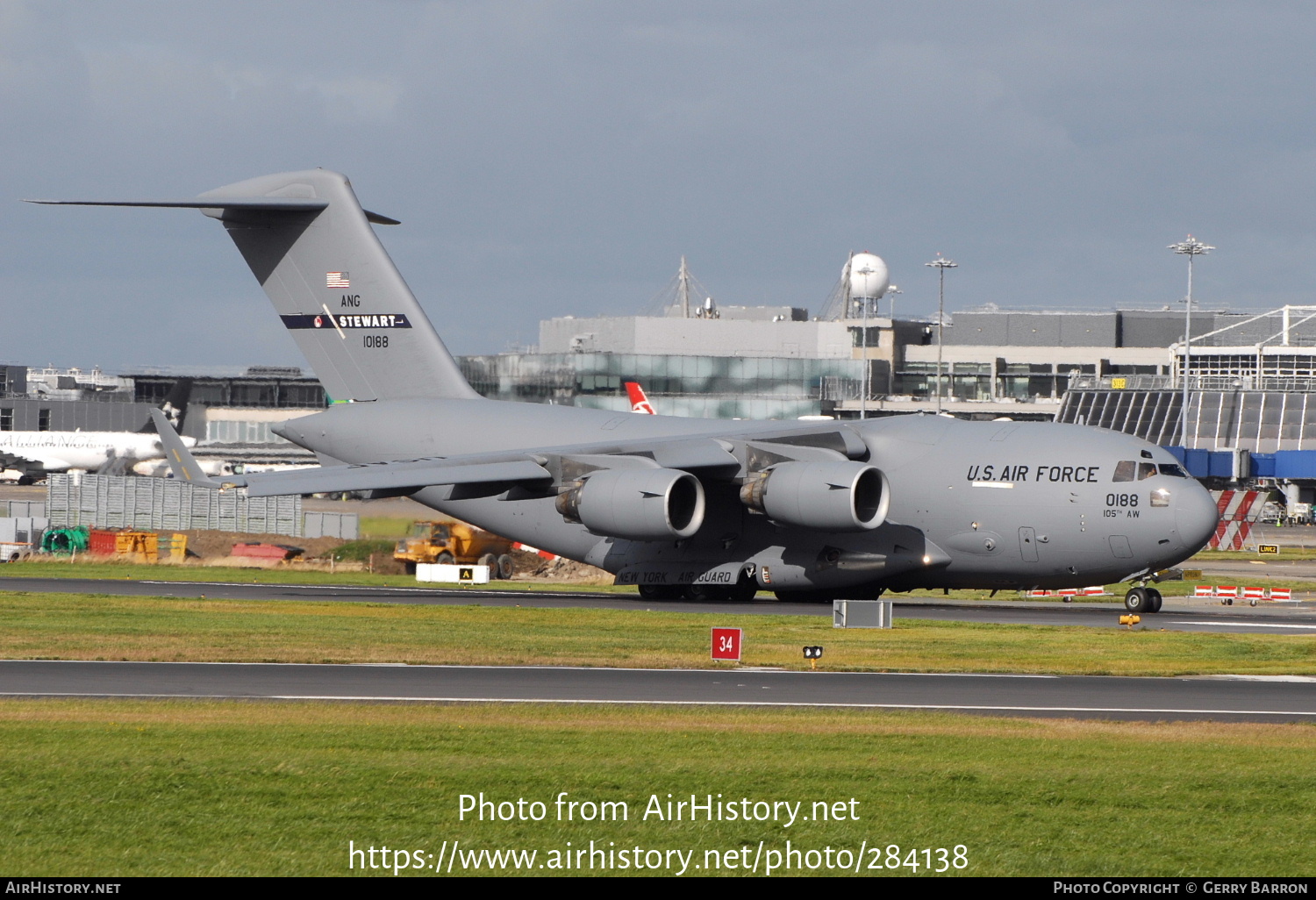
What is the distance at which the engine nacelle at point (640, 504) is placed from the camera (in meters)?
31.1

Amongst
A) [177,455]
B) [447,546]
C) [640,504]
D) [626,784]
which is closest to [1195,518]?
[640,504]

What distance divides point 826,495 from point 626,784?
19.6 m

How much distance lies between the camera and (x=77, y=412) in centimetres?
13050

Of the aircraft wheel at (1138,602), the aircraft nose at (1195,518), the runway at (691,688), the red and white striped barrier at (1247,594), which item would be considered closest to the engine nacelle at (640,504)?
the aircraft wheel at (1138,602)

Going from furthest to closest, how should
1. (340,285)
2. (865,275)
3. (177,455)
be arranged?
(865,275) → (340,285) → (177,455)

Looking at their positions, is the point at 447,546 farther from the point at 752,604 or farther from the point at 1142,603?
the point at 1142,603

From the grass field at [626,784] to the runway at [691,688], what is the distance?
1.10 meters

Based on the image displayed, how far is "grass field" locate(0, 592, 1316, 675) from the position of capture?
827 inches

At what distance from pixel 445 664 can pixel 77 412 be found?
11898cm

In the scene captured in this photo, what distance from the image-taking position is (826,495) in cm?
3053

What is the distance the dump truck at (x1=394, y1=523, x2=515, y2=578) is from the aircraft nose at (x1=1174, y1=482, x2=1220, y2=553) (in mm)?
22094

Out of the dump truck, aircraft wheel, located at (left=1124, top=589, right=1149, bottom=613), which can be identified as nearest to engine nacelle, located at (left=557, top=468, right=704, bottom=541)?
aircraft wheel, located at (left=1124, top=589, right=1149, bottom=613)

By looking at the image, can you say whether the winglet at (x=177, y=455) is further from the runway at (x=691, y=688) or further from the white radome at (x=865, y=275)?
the white radome at (x=865, y=275)

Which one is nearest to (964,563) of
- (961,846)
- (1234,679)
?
(1234,679)
